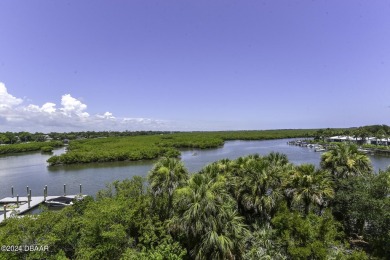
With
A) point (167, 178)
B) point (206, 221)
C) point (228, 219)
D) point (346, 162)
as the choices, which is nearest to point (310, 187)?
point (346, 162)

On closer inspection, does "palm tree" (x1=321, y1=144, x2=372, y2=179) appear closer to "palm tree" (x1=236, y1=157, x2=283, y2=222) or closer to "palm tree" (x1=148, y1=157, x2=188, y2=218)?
"palm tree" (x1=236, y1=157, x2=283, y2=222)

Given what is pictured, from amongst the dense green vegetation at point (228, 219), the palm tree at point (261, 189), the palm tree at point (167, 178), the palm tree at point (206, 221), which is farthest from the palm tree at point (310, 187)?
the palm tree at point (167, 178)

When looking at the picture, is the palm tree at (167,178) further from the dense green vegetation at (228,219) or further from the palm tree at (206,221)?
the palm tree at (206,221)

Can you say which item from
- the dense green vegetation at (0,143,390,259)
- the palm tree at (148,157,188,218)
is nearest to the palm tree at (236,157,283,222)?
the dense green vegetation at (0,143,390,259)

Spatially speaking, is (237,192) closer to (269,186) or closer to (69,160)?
(269,186)

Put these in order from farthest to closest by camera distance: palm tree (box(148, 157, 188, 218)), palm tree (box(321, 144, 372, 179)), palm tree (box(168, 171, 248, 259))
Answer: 1. palm tree (box(321, 144, 372, 179))
2. palm tree (box(148, 157, 188, 218))
3. palm tree (box(168, 171, 248, 259))

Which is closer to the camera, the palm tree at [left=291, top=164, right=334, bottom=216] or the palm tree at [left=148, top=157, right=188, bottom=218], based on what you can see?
the palm tree at [left=148, top=157, right=188, bottom=218]

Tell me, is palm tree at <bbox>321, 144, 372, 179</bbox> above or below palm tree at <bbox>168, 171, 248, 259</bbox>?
above
